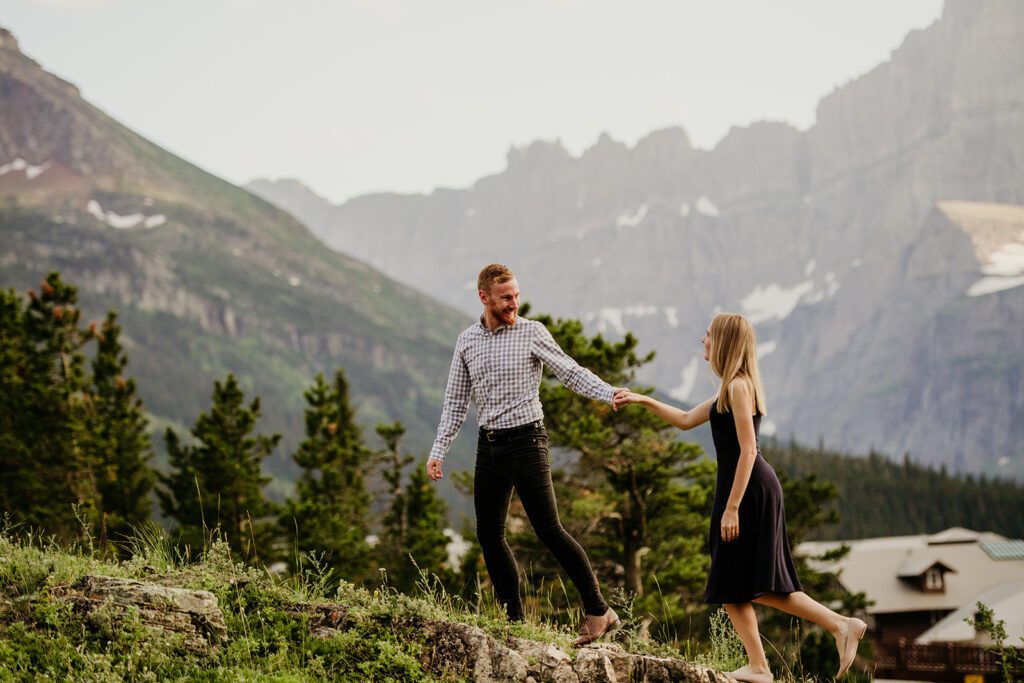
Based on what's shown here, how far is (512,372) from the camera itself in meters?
7.70

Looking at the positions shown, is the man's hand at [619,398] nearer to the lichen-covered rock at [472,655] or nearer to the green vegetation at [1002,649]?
the lichen-covered rock at [472,655]

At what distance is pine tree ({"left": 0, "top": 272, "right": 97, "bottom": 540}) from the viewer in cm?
4488

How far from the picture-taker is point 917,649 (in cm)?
4128

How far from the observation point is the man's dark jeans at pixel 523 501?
7.48m

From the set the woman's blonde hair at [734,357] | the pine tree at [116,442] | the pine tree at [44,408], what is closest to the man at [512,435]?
the woman's blonde hair at [734,357]

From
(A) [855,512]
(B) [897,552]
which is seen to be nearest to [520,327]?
(B) [897,552]

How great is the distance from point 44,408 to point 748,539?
46.3 m

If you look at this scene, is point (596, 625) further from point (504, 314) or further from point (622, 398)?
point (504, 314)

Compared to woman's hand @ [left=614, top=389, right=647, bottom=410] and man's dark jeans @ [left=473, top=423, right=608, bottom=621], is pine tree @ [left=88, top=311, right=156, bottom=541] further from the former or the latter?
woman's hand @ [left=614, top=389, right=647, bottom=410]

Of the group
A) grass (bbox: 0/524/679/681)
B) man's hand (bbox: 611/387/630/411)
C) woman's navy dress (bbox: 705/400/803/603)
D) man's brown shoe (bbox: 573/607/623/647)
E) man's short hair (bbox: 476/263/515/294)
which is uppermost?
man's short hair (bbox: 476/263/515/294)

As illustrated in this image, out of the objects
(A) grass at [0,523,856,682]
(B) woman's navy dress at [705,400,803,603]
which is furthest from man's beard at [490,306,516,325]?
(A) grass at [0,523,856,682]

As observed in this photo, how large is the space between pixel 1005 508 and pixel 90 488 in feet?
467

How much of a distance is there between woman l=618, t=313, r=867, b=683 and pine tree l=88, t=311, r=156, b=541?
42.7 metres

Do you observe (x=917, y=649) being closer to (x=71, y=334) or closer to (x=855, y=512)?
(x=71, y=334)
